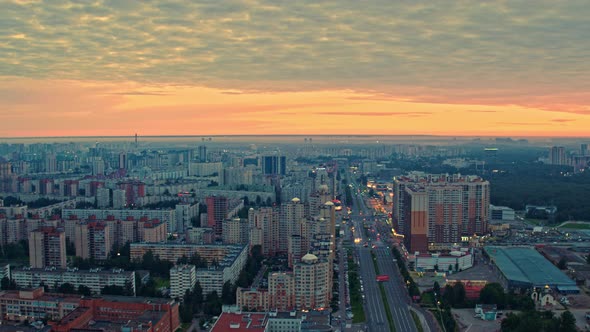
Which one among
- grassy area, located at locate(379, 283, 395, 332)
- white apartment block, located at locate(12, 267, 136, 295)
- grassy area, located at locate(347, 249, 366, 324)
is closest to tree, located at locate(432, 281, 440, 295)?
grassy area, located at locate(379, 283, 395, 332)

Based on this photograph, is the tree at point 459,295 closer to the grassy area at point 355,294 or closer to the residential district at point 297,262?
the residential district at point 297,262

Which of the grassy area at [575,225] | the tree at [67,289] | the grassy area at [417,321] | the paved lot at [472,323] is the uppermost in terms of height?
the tree at [67,289]

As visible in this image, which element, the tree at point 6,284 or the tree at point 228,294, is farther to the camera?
the tree at point 6,284

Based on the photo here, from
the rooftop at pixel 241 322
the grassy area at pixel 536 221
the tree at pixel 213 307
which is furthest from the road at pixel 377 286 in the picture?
the grassy area at pixel 536 221

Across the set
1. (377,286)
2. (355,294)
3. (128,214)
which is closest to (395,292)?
(377,286)

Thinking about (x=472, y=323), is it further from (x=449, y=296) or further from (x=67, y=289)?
(x=67, y=289)

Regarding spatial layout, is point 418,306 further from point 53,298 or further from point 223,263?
point 53,298

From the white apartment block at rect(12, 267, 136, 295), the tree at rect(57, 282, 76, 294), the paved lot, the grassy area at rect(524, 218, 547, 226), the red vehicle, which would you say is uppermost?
the white apartment block at rect(12, 267, 136, 295)

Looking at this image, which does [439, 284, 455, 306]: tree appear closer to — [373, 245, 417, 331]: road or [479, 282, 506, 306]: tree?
[479, 282, 506, 306]: tree
